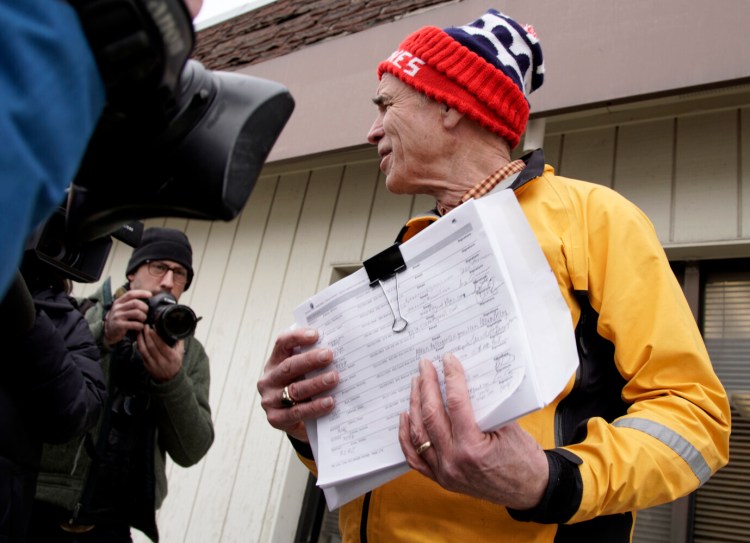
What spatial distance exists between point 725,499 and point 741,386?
0.35m

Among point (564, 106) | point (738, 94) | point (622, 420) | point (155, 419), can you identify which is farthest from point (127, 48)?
point (738, 94)

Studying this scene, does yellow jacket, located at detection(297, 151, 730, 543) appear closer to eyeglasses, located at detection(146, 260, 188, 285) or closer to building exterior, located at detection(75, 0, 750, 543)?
building exterior, located at detection(75, 0, 750, 543)

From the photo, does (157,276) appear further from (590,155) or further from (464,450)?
(464,450)

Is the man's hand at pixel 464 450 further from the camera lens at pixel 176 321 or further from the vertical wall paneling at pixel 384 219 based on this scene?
the vertical wall paneling at pixel 384 219

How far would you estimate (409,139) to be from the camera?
1518mm

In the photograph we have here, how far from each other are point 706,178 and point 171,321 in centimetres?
183

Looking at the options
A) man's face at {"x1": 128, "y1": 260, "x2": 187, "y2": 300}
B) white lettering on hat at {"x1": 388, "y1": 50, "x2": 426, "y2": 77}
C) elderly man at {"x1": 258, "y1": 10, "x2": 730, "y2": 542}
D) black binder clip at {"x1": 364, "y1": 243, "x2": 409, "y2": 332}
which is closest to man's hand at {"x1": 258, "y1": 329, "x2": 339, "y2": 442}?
elderly man at {"x1": 258, "y1": 10, "x2": 730, "y2": 542}

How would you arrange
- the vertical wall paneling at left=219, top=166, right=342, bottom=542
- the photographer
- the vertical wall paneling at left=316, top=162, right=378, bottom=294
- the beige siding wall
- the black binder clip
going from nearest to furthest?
the black binder clip
the photographer
the beige siding wall
the vertical wall paneling at left=219, top=166, right=342, bottom=542
the vertical wall paneling at left=316, top=162, right=378, bottom=294

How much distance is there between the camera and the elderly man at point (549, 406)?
37.1 inches

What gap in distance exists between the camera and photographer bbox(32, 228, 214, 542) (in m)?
2.01

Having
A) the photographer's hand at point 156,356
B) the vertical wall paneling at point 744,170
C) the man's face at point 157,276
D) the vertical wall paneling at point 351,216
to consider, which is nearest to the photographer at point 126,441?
the photographer's hand at point 156,356

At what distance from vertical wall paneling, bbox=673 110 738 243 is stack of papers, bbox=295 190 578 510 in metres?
1.45

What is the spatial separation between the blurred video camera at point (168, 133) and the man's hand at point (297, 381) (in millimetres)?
540

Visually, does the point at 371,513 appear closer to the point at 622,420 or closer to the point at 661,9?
the point at 622,420
